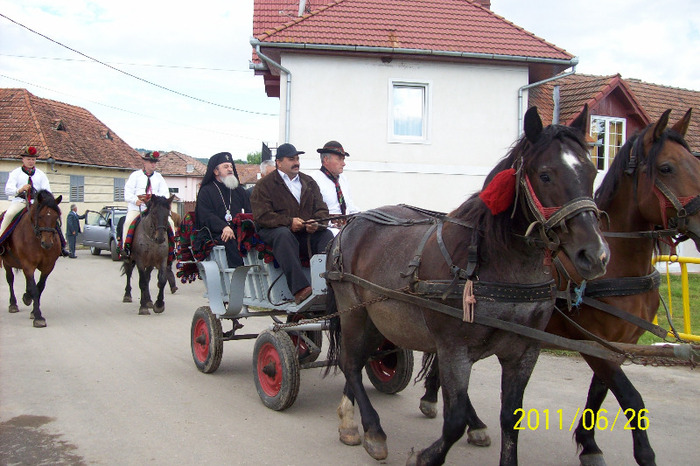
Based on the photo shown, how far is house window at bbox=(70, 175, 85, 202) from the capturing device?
97.5 feet

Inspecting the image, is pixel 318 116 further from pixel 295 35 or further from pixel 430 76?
pixel 430 76

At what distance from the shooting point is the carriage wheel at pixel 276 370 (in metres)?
5.18

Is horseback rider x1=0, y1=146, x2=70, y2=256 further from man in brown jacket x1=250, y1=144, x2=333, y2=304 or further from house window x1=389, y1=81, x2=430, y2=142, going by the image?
house window x1=389, y1=81, x2=430, y2=142

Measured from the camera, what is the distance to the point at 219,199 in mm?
6863

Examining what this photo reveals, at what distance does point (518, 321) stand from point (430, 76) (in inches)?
488

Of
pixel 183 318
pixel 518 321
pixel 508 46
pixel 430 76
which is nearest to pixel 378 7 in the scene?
pixel 430 76

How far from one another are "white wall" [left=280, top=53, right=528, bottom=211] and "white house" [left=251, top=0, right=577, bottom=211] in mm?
24

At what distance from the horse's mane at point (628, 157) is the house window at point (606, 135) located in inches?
600

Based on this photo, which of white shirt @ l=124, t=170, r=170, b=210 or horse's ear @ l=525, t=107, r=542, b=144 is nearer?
horse's ear @ l=525, t=107, r=542, b=144

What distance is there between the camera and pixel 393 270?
411cm

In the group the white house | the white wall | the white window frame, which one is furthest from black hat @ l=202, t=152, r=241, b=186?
the white window frame

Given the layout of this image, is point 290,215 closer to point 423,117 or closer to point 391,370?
point 391,370
